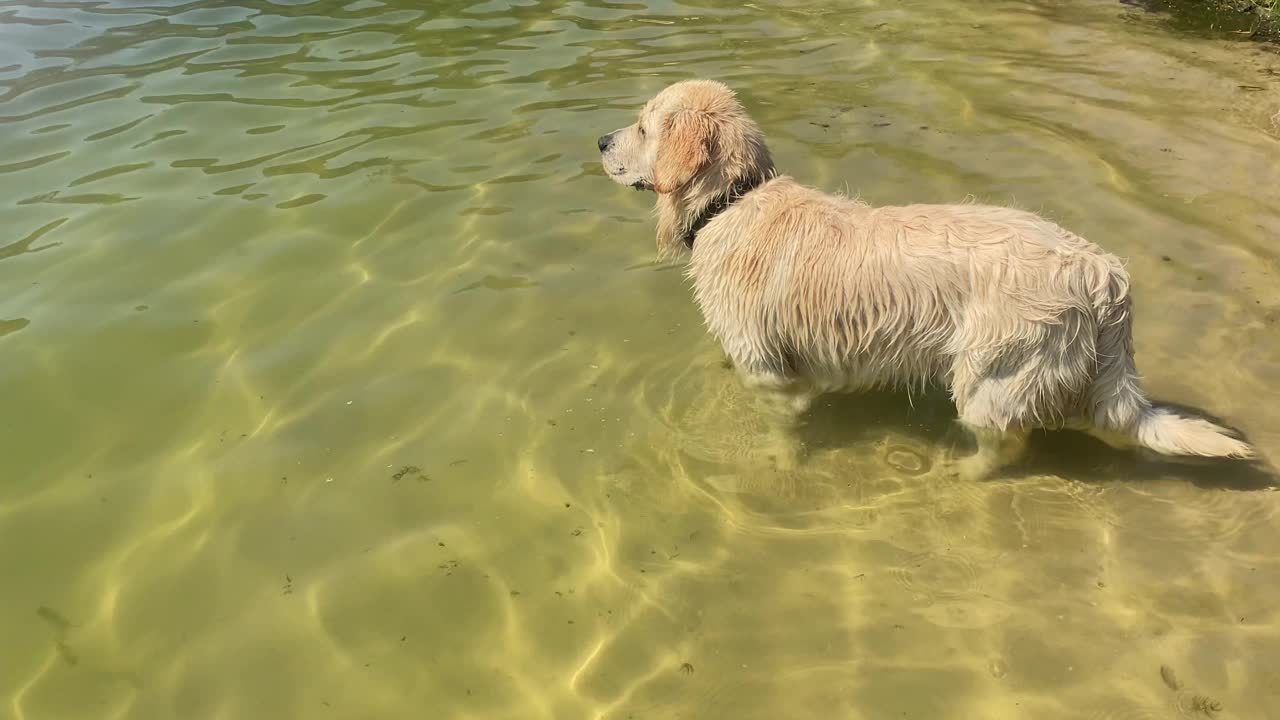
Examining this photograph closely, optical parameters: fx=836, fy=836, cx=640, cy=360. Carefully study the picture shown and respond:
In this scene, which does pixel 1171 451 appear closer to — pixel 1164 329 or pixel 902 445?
pixel 902 445

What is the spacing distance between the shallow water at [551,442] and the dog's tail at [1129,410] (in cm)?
40

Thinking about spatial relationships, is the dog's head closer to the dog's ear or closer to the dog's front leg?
the dog's ear

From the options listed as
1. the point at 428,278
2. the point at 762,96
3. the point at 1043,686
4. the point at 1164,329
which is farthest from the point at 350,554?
the point at 762,96

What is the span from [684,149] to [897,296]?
3.69ft

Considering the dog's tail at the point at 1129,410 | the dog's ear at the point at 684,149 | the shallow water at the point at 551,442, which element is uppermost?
the dog's ear at the point at 684,149

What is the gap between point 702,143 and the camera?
3.68 metres

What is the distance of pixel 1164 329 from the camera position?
4.34 meters

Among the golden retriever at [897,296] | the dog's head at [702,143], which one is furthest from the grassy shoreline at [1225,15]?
the dog's head at [702,143]

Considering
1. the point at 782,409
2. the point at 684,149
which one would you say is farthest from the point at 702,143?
the point at 782,409

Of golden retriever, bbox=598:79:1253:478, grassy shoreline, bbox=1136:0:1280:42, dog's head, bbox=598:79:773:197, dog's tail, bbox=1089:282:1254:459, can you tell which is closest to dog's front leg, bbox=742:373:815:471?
golden retriever, bbox=598:79:1253:478

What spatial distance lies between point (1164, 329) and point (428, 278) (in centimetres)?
411

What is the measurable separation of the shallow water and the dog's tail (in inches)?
15.6

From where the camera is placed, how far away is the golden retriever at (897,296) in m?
3.17

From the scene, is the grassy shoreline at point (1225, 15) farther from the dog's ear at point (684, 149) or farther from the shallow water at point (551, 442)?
the dog's ear at point (684, 149)
